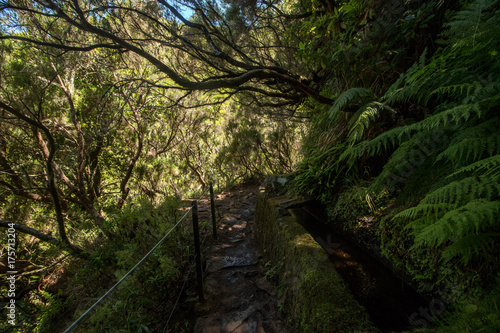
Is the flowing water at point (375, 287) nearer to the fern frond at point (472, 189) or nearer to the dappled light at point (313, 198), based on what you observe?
the dappled light at point (313, 198)

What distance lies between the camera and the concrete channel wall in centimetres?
131

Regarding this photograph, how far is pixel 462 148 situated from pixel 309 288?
4.64ft

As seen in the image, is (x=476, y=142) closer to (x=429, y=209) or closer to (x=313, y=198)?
(x=429, y=209)

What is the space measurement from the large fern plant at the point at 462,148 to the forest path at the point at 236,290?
60.3 inches

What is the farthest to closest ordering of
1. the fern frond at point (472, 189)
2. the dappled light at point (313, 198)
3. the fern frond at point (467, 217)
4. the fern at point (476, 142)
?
the dappled light at point (313, 198) → the fern at point (476, 142) → the fern frond at point (472, 189) → the fern frond at point (467, 217)

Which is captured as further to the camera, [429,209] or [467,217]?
[429,209]

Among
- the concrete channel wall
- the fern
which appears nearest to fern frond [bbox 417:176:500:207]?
the fern

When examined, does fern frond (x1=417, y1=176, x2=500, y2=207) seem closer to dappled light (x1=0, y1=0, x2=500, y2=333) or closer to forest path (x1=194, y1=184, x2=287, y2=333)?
dappled light (x1=0, y1=0, x2=500, y2=333)

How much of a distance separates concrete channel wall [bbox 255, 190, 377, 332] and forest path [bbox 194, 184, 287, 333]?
0.21m

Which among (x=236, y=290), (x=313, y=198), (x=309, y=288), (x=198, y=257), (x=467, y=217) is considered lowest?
(x=236, y=290)

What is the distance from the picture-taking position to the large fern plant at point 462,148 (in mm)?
1099

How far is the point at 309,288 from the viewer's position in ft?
5.39

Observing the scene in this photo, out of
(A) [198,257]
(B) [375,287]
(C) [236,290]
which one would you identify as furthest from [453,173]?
(C) [236,290]

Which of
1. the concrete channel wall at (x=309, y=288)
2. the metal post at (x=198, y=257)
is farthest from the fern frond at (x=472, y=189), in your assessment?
the metal post at (x=198, y=257)
